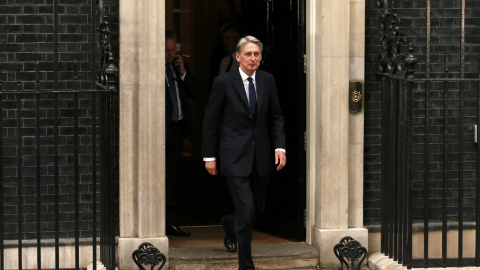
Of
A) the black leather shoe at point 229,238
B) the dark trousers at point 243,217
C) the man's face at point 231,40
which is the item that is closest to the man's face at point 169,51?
the man's face at point 231,40

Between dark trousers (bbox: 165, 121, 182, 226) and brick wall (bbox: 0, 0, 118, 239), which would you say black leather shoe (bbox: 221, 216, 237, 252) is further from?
brick wall (bbox: 0, 0, 118, 239)

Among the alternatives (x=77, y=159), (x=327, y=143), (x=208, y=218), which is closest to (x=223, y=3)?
(x=208, y=218)

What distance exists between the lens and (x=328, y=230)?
9.22 m

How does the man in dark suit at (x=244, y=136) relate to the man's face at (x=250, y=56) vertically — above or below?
below

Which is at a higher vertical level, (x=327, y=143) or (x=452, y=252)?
(x=327, y=143)

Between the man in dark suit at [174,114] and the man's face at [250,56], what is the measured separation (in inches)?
60.3

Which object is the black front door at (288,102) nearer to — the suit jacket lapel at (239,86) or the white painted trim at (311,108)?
the white painted trim at (311,108)

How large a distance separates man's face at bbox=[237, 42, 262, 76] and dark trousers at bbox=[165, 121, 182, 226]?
166 cm

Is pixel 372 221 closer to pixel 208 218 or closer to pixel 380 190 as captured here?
pixel 380 190

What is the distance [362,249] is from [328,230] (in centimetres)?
33

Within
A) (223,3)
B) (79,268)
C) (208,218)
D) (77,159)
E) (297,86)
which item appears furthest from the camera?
(223,3)

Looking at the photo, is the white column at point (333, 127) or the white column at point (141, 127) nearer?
the white column at point (141, 127)

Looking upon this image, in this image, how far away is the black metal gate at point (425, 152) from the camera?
837 cm

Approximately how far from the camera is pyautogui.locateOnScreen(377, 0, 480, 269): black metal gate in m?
8.37
